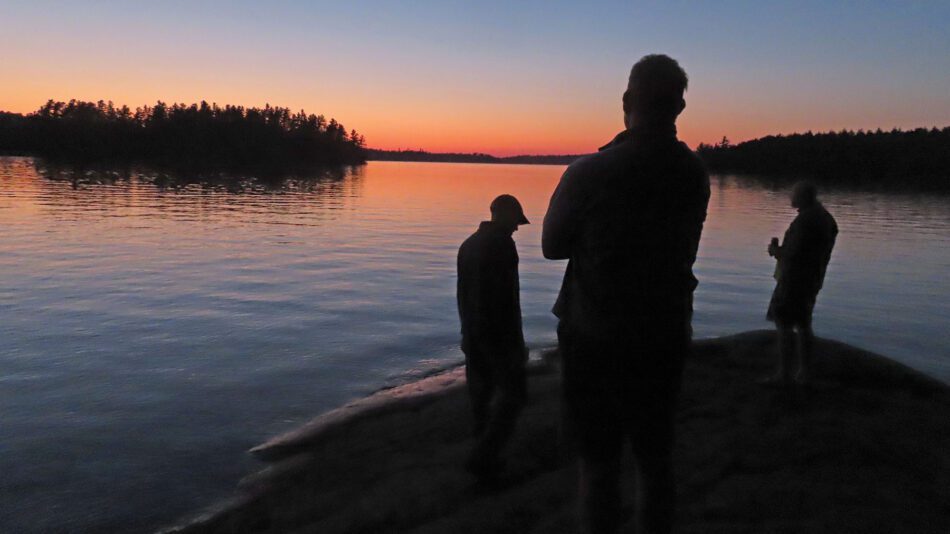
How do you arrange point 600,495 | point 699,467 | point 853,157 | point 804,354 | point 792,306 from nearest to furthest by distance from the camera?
point 600,495, point 699,467, point 792,306, point 804,354, point 853,157

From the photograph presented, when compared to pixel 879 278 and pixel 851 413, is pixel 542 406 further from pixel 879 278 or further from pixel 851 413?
pixel 879 278

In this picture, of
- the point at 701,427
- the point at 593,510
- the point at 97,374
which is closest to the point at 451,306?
the point at 97,374

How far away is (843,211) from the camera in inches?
1870

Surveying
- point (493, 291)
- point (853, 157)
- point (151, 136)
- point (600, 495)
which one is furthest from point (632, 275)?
point (151, 136)

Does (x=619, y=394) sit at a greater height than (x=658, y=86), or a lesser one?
lesser

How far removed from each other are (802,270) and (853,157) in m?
143

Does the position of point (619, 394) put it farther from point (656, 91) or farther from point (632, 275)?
point (656, 91)

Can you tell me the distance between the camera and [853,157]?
129 m

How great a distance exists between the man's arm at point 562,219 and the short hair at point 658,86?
17.3 inches

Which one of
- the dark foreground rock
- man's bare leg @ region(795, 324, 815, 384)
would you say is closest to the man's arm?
the dark foreground rock

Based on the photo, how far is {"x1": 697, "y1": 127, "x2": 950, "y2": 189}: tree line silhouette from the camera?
118 meters

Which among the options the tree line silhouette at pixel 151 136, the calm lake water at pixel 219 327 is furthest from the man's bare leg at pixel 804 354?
the tree line silhouette at pixel 151 136

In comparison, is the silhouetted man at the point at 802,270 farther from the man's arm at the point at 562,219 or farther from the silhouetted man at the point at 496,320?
the man's arm at the point at 562,219

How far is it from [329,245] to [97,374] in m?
17.0
